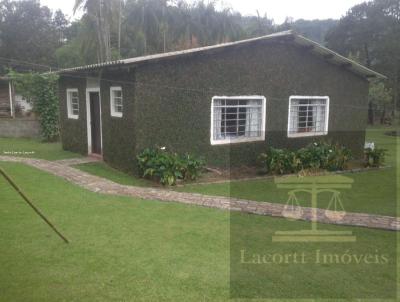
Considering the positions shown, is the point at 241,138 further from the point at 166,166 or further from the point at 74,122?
the point at 74,122

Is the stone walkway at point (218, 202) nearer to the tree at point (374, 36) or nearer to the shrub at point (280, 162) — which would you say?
the shrub at point (280, 162)

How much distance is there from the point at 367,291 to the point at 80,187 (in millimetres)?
6158

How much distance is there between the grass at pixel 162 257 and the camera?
13.1ft

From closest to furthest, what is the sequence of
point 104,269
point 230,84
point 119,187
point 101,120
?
point 104,269 → point 119,187 → point 230,84 → point 101,120

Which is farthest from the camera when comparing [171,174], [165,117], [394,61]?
[394,61]

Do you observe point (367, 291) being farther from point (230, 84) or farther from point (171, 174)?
point (230, 84)

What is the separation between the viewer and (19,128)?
18.3 m

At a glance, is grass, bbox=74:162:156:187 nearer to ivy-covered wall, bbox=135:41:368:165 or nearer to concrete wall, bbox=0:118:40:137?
ivy-covered wall, bbox=135:41:368:165

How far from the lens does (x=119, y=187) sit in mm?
8320

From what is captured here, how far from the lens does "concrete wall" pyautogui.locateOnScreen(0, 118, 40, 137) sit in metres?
18.3

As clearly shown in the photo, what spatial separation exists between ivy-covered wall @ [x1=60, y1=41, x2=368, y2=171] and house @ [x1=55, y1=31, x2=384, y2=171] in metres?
0.03

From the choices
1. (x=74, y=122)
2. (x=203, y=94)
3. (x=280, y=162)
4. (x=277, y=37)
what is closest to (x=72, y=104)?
(x=74, y=122)

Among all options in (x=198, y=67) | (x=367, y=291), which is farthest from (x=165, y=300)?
(x=198, y=67)

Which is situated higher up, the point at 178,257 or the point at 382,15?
the point at 382,15
